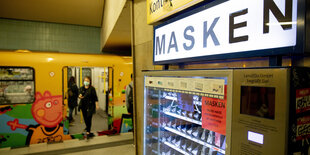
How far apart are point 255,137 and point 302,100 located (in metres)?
0.25

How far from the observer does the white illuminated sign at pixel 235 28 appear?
0.87m

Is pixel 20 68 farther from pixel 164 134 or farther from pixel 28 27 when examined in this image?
pixel 164 134

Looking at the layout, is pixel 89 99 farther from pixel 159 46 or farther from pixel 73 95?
pixel 159 46

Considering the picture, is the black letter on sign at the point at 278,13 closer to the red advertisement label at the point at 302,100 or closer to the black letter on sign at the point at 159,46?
the red advertisement label at the point at 302,100

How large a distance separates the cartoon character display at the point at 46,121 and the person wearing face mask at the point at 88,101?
2.01ft

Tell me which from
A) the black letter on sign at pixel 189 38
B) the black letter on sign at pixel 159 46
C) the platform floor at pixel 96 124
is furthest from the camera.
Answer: the platform floor at pixel 96 124

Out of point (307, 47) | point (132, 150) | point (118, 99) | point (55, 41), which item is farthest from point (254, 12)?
point (55, 41)

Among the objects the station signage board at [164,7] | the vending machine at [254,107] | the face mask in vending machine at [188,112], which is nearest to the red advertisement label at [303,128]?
the vending machine at [254,107]

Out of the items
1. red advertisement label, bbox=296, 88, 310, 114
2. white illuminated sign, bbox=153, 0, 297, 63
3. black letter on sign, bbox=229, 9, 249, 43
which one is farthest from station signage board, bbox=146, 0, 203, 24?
red advertisement label, bbox=296, 88, 310, 114

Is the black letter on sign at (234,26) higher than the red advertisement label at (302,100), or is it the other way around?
the black letter on sign at (234,26)

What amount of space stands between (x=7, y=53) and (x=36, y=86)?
1.11 m

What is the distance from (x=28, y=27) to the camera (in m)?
5.99

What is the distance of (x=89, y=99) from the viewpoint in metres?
5.87

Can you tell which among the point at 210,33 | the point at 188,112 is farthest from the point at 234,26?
the point at 188,112
